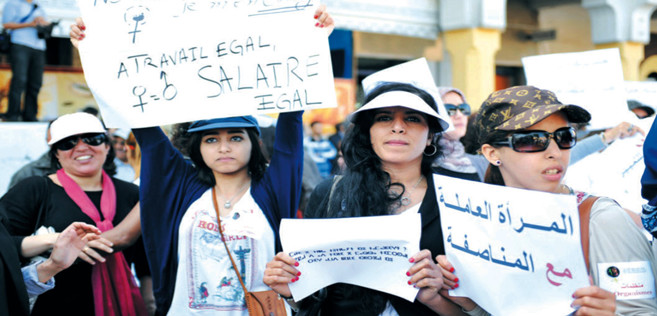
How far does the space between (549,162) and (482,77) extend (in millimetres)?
10580

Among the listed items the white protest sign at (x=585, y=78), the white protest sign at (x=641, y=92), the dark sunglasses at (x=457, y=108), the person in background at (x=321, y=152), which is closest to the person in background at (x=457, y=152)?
the dark sunglasses at (x=457, y=108)

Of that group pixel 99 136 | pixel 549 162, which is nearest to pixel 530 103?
pixel 549 162

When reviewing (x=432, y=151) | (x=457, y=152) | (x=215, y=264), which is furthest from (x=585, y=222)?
(x=457, y=152)

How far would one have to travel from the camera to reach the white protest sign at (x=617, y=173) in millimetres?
3255

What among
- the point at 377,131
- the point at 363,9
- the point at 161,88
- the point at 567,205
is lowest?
the point at 567,205

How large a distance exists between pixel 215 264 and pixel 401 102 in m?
1.07

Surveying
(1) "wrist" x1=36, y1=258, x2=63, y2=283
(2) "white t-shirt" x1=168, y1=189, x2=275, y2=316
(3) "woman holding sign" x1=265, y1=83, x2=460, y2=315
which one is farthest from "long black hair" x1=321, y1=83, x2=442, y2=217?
(1) "wrist" x1=36, y1=258, x2=63, y2=283

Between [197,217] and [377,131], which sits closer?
[377,131]

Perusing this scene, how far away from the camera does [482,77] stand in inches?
477

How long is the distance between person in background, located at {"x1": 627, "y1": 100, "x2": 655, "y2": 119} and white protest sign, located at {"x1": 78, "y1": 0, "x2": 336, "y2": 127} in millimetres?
3222

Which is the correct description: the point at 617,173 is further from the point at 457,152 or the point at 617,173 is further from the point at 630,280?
the point at 630,280

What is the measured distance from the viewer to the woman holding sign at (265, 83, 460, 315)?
223cm

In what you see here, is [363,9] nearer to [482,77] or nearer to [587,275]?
[482,77]

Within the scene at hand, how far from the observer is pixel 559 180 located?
6.39 feet
